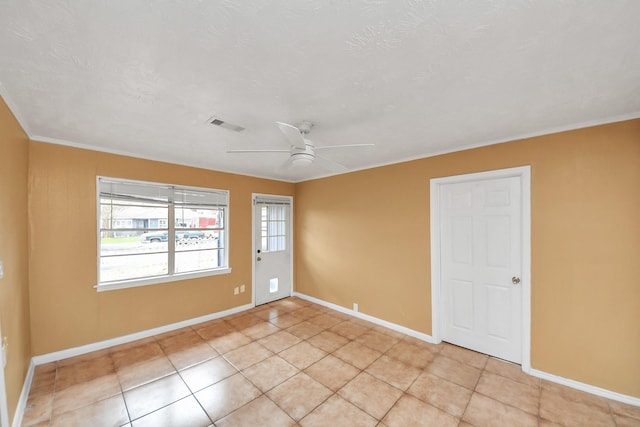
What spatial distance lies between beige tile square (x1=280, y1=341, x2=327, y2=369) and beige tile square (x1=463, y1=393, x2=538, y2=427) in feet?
4.92

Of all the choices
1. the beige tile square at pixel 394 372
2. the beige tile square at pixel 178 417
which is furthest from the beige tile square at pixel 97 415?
the beige tile square at pixel 394 372

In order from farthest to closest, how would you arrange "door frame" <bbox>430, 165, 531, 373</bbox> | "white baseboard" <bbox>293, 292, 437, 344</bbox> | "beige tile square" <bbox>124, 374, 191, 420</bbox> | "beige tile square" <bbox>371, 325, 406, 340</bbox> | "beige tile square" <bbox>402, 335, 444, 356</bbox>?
1. "beige tile square" <bbox>371, 325, 406, 340</bbox>
2. "white baseboard" <bbox>293, 292, 437, 344</bbox>
3. "beige tile square" <bbox>402, 335, 444, 356</bbox>
4. "door frame" <bbox>430, 165, 531, 373</bbox>
5. "beige tile square" <bbox>124, 374, 191, 420</bbox>

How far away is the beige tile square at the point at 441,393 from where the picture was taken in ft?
7.02

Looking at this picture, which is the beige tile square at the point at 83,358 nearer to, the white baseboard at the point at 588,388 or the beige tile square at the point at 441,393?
the beige tile square at the point at 441,393

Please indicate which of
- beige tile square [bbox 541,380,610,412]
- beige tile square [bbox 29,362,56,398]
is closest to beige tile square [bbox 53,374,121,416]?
beige tile square [bbox 29,362,56,398]

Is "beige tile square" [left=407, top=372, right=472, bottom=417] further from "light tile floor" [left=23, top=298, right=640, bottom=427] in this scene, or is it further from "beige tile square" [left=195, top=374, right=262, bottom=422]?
"beige tile square" [left=195, top=374, right=262, bottom=422]

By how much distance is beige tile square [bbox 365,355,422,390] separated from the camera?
246 cm

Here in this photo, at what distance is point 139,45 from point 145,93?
58 centimetres

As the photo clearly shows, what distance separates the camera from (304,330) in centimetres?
359

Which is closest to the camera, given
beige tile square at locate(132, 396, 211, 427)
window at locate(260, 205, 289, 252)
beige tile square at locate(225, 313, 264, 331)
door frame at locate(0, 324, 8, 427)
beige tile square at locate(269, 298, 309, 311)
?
door frame at locate(0, 324, 8, 427)

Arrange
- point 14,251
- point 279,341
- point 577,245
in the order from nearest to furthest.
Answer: point 14,251, point 577,245, point 279,341

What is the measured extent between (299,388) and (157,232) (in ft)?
9.16

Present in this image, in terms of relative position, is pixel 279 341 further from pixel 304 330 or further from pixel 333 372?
pixel 333 372

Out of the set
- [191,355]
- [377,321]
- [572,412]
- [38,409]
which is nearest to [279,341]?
[191,355]
